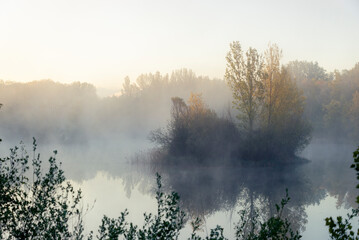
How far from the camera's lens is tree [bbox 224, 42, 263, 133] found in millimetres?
25609

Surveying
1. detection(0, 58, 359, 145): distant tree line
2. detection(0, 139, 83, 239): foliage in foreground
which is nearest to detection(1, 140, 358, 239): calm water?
detection(0, 139, 83, 239): foliage in foreground

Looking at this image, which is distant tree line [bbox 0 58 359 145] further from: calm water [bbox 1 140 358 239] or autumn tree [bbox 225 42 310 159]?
calm water [bbox 1 140 358 239]

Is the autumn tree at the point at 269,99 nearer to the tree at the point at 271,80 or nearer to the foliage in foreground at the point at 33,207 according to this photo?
the tree at the point at 271,80

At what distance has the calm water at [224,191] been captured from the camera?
10.9 metres

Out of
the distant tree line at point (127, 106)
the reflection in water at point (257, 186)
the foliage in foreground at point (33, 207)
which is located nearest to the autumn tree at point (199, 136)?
the reflection in water at point (257, 186)

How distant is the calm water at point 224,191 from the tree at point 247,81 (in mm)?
4536

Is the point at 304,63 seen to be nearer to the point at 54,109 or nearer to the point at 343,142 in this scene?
the point at 343,142

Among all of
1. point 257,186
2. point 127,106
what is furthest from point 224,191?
point 127,106

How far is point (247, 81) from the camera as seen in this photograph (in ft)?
85.0

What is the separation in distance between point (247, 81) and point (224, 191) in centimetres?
1212

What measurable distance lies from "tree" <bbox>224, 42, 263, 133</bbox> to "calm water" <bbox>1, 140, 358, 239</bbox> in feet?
14.9

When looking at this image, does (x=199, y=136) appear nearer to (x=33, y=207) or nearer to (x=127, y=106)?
(x=33, y=207)

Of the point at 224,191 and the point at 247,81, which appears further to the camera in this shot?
the point at 247,81

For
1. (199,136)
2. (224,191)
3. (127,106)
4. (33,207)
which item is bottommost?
(224,191)
